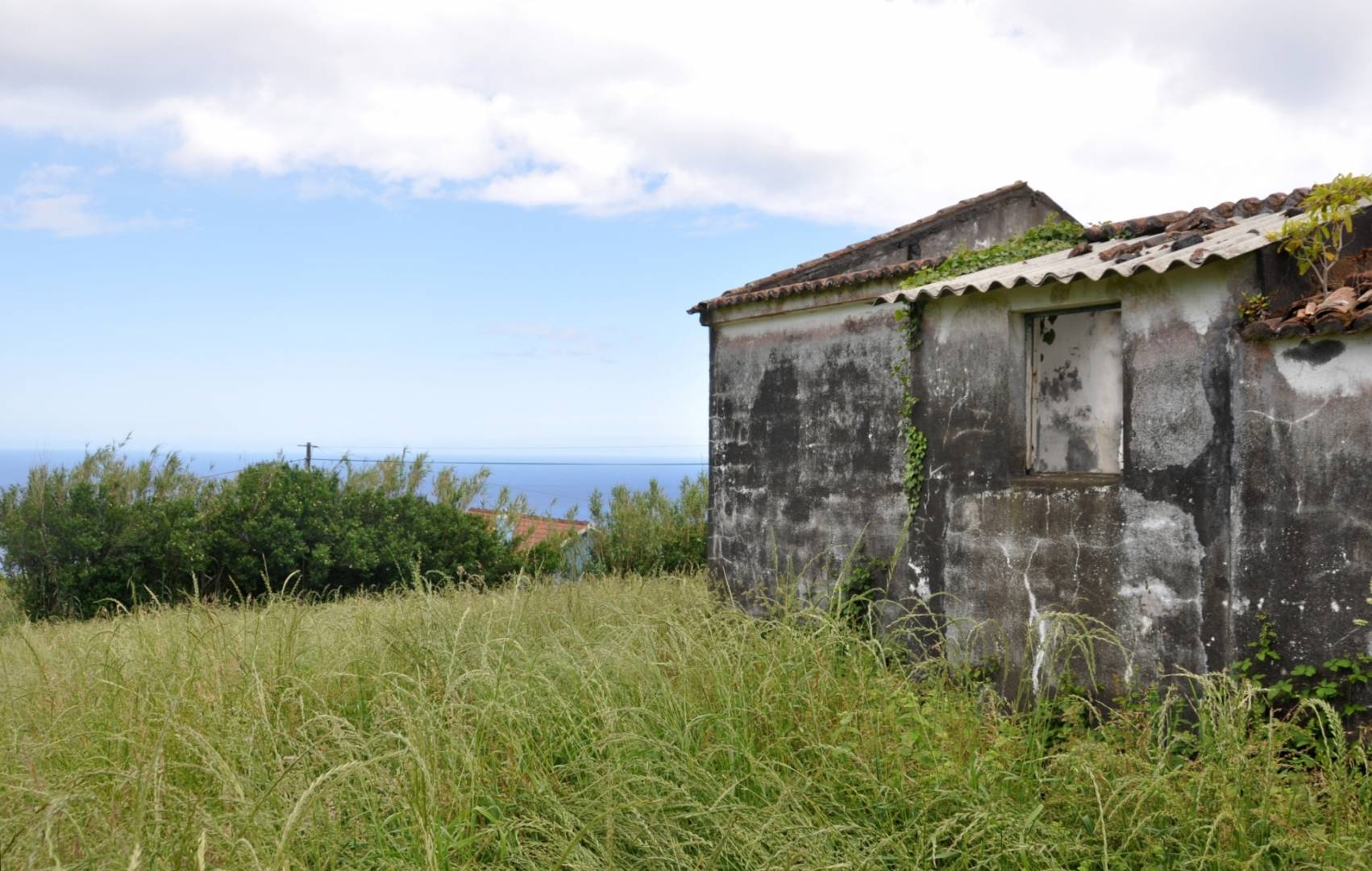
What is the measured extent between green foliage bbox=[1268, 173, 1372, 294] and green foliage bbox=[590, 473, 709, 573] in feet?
38.9

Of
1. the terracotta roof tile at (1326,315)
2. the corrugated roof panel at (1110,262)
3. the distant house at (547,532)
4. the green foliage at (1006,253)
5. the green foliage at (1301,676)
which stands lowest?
the distant house at (547,532)

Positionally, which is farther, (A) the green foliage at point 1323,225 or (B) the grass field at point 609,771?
(A) the green foliage at point 1323,225

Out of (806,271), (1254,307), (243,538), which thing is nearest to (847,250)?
(806,271)

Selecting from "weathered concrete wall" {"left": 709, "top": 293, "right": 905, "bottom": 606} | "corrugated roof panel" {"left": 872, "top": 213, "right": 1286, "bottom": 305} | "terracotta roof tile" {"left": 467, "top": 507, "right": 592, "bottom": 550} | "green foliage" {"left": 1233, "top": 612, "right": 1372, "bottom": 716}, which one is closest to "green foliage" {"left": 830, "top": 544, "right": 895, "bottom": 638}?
"weathered concrete wall" {"left": 709, "top": 293, "right": 905, "bottom": 606}

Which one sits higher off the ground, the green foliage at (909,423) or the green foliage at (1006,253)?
the green foliage at (1006,253)

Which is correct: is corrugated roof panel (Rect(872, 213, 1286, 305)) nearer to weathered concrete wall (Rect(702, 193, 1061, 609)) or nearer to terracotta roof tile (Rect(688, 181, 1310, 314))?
terracotta roof tile (Rect(688, 181, 1310, 314))

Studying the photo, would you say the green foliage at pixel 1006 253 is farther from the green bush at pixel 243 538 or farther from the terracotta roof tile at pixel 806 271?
the green bush at pixel 243 538

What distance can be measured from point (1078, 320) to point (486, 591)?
7.78m

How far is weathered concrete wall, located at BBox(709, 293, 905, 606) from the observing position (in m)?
8.56

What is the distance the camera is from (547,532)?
1903 centimetres

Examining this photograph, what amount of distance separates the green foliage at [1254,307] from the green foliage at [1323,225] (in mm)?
255

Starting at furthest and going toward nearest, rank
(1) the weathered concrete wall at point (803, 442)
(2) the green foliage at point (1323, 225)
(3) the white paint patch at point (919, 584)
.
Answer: (1) the weathered concrete wall at point (803, 442), (3) the white paint patch at point (919, 584), (2) the green foliage at point (1323, 225)

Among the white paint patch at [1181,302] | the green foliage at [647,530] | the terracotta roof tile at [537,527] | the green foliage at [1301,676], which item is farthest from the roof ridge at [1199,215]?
the terracotta roof tile at [537,527]

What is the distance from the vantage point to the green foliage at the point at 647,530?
56.7ft
